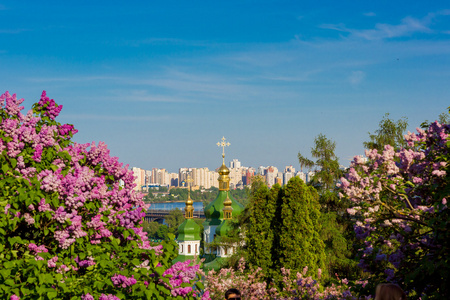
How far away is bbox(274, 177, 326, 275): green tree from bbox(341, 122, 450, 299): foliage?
11.4 metres

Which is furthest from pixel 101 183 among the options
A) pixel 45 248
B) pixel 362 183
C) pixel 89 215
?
pixel 362 183

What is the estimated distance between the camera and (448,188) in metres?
5.57

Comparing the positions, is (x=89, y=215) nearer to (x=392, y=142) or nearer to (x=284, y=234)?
(x=284, y=234)

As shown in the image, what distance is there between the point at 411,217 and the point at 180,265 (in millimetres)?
2859

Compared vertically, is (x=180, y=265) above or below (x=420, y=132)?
below

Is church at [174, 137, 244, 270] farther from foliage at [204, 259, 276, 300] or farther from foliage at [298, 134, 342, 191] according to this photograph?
foliage at [204, 259, 276, 300]

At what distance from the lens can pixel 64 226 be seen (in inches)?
Result: 239

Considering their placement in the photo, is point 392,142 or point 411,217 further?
point 392,142

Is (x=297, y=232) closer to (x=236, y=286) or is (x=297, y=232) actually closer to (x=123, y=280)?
(x=236, y=286)

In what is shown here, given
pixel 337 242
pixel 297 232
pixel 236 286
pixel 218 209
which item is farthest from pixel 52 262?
pixel 218 209

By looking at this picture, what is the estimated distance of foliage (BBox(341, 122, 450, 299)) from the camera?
6.18 metres

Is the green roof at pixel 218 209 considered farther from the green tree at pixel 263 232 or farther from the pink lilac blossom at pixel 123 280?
the pink lilac blossom at pixel 123 280

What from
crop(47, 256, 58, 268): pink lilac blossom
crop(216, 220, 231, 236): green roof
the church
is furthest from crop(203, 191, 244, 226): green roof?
crop(47, 256, 58, 268): pink lilac blossom

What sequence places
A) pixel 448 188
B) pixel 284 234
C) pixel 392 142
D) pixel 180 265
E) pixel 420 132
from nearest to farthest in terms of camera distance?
pixel 448 188
pixel 180 265
pixel 420 132
pixel 284 234
pixel 392 142
